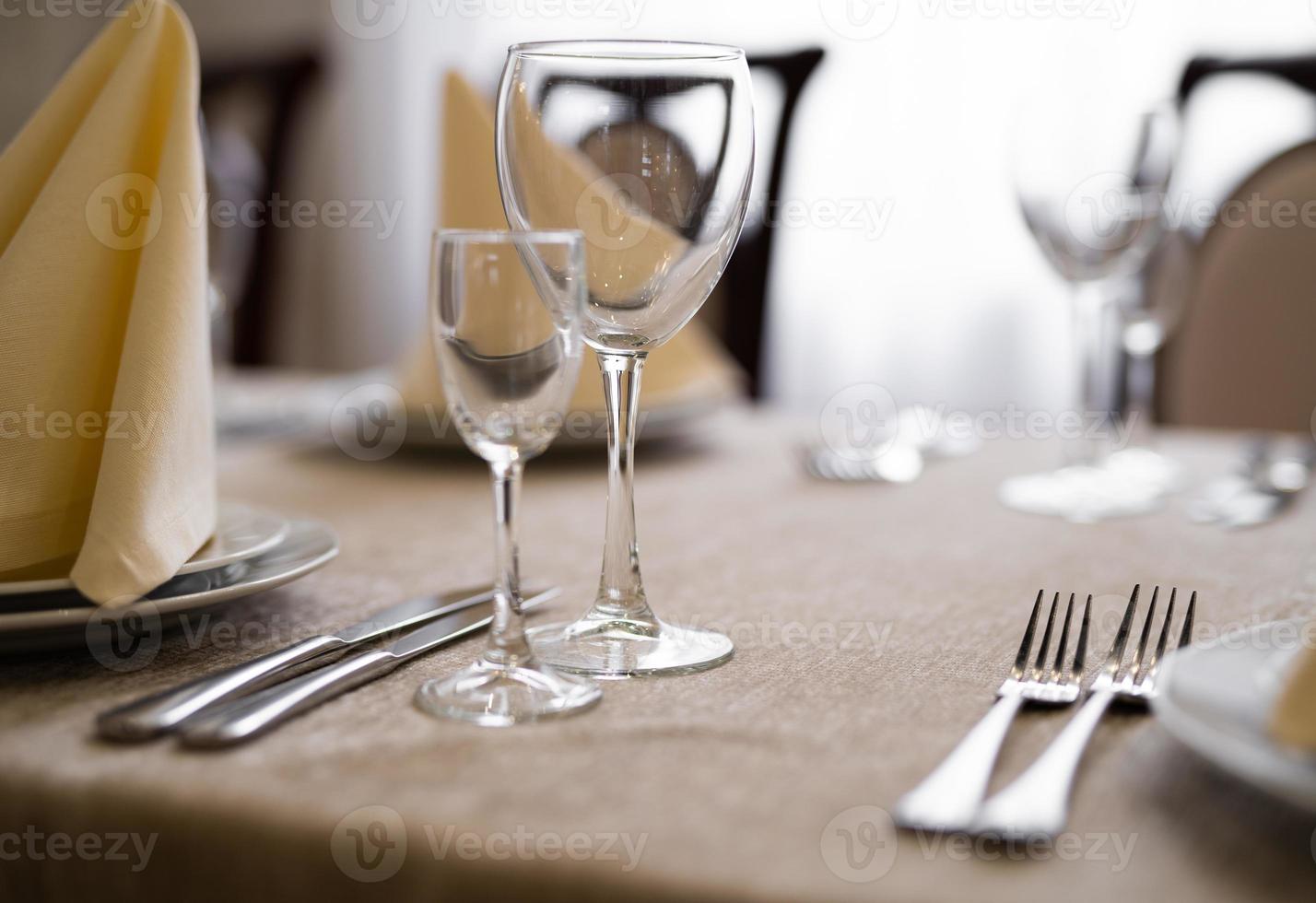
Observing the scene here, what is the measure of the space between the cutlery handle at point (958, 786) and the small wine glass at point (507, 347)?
0.14 meters

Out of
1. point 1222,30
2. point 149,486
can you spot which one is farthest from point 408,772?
point 1222,30

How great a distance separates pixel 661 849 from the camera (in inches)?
13.8

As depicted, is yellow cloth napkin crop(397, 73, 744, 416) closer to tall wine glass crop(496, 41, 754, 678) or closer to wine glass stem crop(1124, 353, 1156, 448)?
tall wine glass crop(496, 41, 754, 678)

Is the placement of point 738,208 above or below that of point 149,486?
above

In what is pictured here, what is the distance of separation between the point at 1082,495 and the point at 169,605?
2.17 feet

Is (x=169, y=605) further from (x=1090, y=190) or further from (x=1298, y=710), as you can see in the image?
(x=1090, y=190)

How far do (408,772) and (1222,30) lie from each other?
2384 millimetres

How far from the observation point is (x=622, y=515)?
1.82 ft

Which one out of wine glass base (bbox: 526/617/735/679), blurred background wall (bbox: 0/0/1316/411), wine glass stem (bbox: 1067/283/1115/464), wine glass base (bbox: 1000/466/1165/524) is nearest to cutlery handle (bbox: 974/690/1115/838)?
wine glass base (bbox: 526/617/735/679)

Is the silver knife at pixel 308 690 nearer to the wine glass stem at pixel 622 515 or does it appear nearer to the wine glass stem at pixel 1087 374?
the wine glass stem at pixel 622 515

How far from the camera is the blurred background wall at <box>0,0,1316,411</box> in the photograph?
2.35 m

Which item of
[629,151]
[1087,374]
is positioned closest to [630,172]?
[629,151]

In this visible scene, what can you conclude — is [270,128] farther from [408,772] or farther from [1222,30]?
[408,772]

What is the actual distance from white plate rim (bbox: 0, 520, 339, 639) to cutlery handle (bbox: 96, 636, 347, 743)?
44 mm
